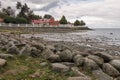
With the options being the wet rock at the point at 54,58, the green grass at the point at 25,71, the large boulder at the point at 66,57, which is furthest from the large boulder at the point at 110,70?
the wet rock at the point at 54,58

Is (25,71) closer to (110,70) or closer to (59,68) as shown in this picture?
(59,68)

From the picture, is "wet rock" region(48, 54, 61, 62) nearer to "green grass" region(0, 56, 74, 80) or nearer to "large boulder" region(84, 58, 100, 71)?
"green grass" region(0, 56, 74, 80)

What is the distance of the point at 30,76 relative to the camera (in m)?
10.3

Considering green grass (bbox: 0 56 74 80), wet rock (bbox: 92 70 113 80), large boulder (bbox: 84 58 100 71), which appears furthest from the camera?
large boulder (bbox: 84 58 100 71)

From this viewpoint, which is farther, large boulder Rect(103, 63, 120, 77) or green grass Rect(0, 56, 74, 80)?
large boulder Rect(103, 63, 120, 77)

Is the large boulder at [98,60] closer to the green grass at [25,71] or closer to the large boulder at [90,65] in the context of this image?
the large boulder at [90,65]

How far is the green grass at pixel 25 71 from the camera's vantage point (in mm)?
10148

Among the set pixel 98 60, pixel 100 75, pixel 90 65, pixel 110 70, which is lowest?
pixel 100 75

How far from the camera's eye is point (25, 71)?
11023 mm

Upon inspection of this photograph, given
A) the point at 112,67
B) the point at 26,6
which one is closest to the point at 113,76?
the point at 112,67

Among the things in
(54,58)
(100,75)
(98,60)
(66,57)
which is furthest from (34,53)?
(100,75)

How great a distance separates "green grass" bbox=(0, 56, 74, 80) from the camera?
10.1 m

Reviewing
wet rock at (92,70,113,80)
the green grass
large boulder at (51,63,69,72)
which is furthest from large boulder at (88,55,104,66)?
the green grass

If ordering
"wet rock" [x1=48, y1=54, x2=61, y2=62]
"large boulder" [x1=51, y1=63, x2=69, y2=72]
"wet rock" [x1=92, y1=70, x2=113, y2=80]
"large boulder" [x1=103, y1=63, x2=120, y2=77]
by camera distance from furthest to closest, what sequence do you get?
"wet rock" [x1=48, y1=54, x2=61, y2=62] < "large boulder" [x1=103, y1=63, x2=120, y2=77] < "wet rock" [x1=92, y1=70, x2=113, y2=80] < "large boulder" [x1=51, y1=63, x2=69, y2=72]
